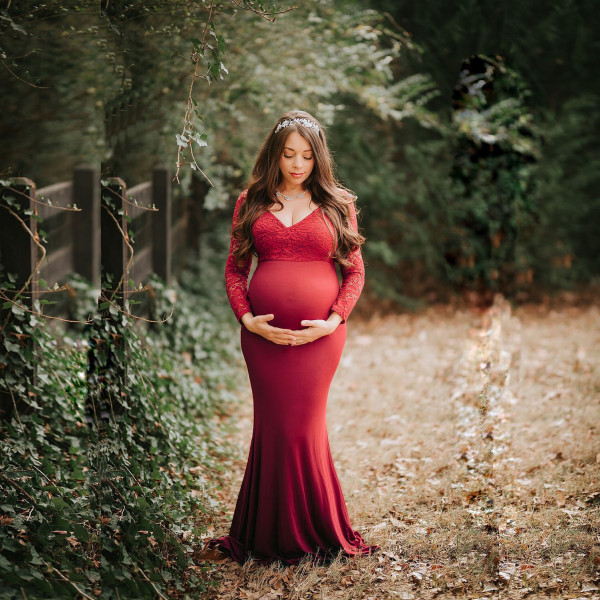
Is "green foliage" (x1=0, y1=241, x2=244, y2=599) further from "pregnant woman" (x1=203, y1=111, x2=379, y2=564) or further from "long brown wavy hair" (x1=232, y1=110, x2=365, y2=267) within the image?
"long brown wavy hair" (x1=232, y1=110, x2=365, y2=267)

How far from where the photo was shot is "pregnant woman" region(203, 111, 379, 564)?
3521 mm

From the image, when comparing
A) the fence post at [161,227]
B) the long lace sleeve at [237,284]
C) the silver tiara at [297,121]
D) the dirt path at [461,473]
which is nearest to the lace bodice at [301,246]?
the long lace sleeve at [237,284]

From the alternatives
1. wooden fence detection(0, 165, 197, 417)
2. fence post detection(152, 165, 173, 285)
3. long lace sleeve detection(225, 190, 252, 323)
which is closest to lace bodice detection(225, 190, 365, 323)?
long lace sleeve detection(225, 190, 252, 323)

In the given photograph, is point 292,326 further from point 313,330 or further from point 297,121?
point 297,121

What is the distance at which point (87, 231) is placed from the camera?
7.07 meters

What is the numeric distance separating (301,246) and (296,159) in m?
0.43

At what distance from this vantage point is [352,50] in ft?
23.1

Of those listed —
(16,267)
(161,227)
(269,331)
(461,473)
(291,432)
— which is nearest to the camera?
(269,331)

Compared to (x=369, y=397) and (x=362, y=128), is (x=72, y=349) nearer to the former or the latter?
(x=369, y=397)

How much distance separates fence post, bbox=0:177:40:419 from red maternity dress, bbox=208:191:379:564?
1229 millimetres

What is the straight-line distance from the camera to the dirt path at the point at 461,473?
138 inches

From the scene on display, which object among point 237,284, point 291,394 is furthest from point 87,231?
point 291,394

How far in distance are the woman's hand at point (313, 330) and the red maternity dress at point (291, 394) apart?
6cm

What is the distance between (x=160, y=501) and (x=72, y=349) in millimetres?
1526
